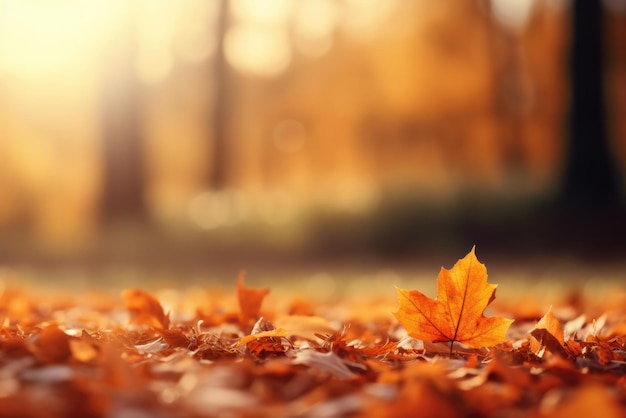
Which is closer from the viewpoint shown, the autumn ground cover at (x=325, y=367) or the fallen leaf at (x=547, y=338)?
the autumn ground cover at (x=325, y=367)

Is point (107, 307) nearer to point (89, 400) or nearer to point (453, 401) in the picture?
point (89, 400)

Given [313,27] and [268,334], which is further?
[313,27]

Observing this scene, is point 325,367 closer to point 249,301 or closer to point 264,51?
point 249,301

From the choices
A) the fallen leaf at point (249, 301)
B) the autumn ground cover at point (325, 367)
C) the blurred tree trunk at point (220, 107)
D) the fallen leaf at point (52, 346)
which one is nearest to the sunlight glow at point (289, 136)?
the blurred tree trunk at point (220, 107)

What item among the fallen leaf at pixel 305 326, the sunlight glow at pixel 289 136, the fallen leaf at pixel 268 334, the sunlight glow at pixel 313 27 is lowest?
the fallen leaf at pixel 305 326

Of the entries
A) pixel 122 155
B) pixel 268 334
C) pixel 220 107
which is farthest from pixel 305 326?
pixel 220 107

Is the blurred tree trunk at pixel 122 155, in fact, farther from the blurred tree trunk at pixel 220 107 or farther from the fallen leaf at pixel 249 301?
the fallen leaf at pixel 249 301
